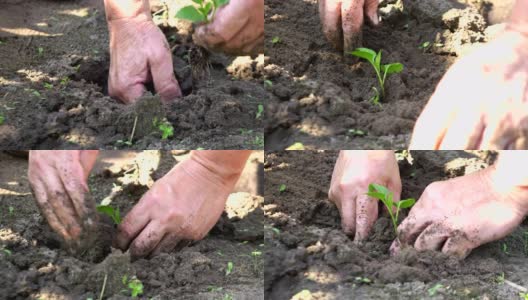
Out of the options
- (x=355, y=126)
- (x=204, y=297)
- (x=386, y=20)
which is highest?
(x=386, y=20)

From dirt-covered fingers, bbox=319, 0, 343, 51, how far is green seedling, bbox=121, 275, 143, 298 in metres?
1.28

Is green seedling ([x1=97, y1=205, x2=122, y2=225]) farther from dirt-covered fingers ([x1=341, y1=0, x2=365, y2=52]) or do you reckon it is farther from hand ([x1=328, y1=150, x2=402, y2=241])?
dirt-covered fingers ([x1=341, y1=0, x2=365, y2=52])

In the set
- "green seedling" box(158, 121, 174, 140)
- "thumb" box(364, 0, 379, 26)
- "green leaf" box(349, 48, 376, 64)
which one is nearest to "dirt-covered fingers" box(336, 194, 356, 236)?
"green leaf" box(349, 48, 376, 64)

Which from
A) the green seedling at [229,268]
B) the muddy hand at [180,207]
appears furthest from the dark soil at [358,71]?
the green seedling at [229,268]

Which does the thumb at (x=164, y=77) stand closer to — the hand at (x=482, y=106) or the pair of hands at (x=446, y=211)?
the pair of hands at (x=446, y=211)

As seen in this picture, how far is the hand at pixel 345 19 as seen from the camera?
262cm

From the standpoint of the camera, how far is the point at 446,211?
2.20 metres

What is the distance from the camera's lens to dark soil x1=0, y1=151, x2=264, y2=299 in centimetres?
207

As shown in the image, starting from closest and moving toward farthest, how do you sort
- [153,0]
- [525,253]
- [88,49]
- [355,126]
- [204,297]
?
[204,297] → [525,253] → [355,126] → [88,49] → [153,0]

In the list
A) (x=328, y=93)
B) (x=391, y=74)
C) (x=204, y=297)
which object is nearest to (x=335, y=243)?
(x=204, y=297)

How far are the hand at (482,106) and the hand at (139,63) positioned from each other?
103cm

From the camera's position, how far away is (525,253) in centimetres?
232

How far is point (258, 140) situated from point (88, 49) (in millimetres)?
1036

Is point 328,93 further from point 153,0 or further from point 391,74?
point 153,0
